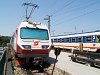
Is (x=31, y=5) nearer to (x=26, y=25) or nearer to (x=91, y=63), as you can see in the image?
(x=26, y=25)

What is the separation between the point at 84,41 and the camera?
27234 millimetres

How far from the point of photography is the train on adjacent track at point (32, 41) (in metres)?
14.2

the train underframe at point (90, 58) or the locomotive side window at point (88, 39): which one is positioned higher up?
the locomotive side window at point (88, 39)

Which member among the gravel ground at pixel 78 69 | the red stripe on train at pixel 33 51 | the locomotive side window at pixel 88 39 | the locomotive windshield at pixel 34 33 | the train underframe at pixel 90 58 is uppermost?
the locomotive windshield at pixel 34 33

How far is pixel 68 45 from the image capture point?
106 feet

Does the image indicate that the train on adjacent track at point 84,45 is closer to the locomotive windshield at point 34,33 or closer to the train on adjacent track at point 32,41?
the train on adjacent track at point 32,41

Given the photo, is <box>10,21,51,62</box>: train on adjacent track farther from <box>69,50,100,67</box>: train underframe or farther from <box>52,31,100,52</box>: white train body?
<box>52,31,100,52</box>: white train body

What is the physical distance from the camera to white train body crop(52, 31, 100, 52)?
24664 millimetres

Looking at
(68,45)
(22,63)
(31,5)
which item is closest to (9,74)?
(22,63)

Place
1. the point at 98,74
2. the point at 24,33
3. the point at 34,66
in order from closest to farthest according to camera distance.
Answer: the point at 98,74 < the point at 24,33 < the point at 34,66

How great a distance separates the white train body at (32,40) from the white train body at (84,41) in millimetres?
10574

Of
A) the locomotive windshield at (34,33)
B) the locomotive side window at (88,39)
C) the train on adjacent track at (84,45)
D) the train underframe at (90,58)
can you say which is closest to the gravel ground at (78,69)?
the train underframe at (90,58)

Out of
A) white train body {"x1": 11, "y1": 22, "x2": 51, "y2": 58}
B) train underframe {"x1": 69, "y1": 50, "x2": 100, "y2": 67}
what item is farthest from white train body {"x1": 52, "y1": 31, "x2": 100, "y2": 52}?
white train body {"x1": 11, "y1": 22, "x2": 51, "y2": 58}

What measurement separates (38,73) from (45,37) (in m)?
2.80
